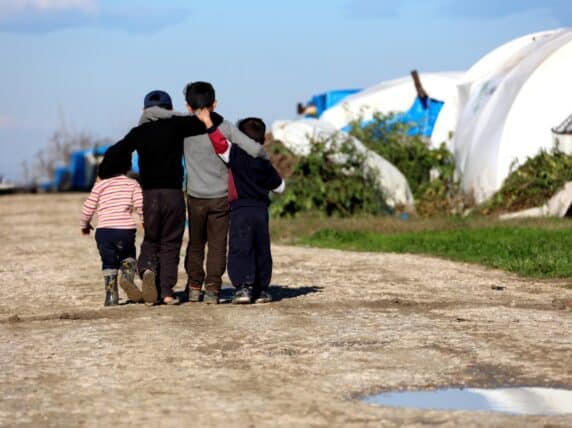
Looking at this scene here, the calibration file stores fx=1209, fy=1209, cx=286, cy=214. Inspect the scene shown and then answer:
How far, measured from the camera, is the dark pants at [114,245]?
9.27 meters

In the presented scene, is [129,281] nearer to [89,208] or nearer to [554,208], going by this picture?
[89,208]

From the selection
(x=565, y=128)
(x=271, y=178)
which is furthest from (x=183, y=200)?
(x=565, y=128)

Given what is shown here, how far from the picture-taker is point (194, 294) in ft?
31.2

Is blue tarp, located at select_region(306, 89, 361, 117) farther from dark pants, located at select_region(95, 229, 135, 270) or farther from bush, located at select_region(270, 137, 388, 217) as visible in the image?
dark pants, located at select_region(95, 229, 135, 270)

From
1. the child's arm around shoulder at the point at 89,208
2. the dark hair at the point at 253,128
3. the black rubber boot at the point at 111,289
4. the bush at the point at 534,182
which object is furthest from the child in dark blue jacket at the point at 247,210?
the bush at the point at 534,182

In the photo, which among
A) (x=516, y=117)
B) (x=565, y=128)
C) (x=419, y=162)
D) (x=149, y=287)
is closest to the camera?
(x=149, y=287)

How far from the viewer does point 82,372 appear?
241 inches

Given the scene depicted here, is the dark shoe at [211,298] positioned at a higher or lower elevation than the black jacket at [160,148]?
lower

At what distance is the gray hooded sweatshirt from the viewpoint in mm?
9297

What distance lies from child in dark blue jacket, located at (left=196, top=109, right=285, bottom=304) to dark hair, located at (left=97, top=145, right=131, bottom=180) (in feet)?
2.18

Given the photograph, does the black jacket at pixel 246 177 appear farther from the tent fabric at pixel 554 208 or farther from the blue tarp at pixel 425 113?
the blue tarp at pixel 425 113

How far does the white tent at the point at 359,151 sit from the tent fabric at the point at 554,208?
7.94ft

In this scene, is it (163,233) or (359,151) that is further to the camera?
(359,151)

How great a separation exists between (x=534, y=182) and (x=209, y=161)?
10884 millimetres
